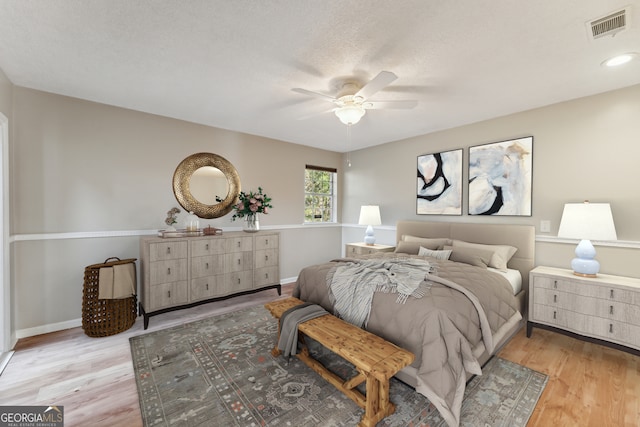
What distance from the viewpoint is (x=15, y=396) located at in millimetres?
1921

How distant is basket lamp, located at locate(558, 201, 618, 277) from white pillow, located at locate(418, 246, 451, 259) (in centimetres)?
110

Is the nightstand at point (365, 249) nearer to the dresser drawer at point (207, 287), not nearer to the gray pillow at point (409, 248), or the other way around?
the gray pillow at point (409, 248)

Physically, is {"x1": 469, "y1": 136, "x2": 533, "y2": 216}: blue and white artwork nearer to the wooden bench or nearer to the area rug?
the area rug

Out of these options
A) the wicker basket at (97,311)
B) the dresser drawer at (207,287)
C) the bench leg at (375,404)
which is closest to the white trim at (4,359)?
the wicker basket at (97,311)

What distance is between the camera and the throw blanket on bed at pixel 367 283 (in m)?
2.15

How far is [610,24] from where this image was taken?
1.72 m

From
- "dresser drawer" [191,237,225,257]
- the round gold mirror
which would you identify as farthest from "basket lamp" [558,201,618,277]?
the round gold mirror

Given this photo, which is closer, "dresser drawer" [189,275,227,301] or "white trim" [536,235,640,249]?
"white trim" [536,235,640,249]

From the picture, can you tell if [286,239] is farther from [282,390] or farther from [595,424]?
[595,424]

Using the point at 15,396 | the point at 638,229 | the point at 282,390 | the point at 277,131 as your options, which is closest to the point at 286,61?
the point at 277,131

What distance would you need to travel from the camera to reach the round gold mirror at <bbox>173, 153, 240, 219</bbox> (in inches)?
146

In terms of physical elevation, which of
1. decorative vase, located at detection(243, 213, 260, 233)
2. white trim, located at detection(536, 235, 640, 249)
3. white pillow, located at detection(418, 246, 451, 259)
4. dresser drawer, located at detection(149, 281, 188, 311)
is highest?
decorative vase, located at detection(243, 213, 260, 233)

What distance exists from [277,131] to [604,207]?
3973mm

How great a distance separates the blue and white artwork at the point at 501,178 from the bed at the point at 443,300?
283 millimetres
